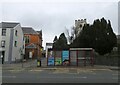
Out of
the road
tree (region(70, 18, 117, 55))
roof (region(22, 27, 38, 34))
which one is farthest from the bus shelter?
roof (region(22, 27, 38, 34))

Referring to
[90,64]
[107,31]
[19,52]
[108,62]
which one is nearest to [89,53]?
[90,64]

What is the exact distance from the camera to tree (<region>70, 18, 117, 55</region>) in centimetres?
4781

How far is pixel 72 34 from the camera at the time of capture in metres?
79.0

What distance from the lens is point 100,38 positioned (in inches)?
1892

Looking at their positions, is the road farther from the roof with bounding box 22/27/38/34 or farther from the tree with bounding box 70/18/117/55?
the roof with bounding box 22/27/38/34

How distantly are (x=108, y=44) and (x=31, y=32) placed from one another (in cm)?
3795

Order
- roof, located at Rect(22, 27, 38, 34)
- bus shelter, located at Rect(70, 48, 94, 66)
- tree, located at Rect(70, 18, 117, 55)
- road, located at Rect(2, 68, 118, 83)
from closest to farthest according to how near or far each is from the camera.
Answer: road, located at Rect(2, 68, 118, 83) → bus shelter, located at Rect(70, 48, 94, 66) → tree, located at Rect(70, 18, 117, 55) → roof, located at Rect(22, 27, 38, 34)

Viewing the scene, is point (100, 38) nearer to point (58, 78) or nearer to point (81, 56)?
point (81, 56)

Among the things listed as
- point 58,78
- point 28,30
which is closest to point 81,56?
point 58,78

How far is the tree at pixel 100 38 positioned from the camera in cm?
4781

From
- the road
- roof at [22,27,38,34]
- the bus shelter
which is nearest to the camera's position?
the road

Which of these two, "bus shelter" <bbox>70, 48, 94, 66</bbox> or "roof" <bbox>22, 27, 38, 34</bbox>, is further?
"roof" <bbox>22, 27, 38, 34</bbox>

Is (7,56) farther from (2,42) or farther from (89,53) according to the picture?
(89,53)

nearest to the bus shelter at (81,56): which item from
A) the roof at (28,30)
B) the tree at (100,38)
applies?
the tree at (100,38)
